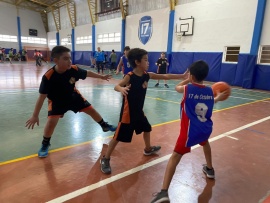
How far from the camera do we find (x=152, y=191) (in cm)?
231

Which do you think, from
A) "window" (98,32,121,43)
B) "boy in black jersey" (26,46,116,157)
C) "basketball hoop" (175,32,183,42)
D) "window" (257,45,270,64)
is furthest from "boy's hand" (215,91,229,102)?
"window" (98,32,121,43)

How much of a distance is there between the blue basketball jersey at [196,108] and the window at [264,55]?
1077 centimetres

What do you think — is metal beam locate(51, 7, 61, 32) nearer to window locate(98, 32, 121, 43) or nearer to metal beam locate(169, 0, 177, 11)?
window locate(98, 32, 121, 43)

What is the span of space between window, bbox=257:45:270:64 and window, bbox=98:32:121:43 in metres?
12.7

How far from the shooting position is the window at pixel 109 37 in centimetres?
2045

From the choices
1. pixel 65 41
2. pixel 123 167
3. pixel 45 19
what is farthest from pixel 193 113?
pixel 45 19

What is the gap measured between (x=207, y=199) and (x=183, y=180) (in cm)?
39

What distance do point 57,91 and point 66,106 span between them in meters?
0.29

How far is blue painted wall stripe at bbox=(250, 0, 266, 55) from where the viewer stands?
1034cm

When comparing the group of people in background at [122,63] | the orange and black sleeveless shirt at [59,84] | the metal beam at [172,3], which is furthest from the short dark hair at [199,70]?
the metal beam at [172,3]

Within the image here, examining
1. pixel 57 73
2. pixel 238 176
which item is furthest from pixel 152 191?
pixel 57 73

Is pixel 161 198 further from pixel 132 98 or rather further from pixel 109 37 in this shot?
pixel 109 37

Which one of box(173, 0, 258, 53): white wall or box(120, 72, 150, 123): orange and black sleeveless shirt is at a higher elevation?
box(173, 0, 258, 53): white wall

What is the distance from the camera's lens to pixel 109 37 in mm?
21453
